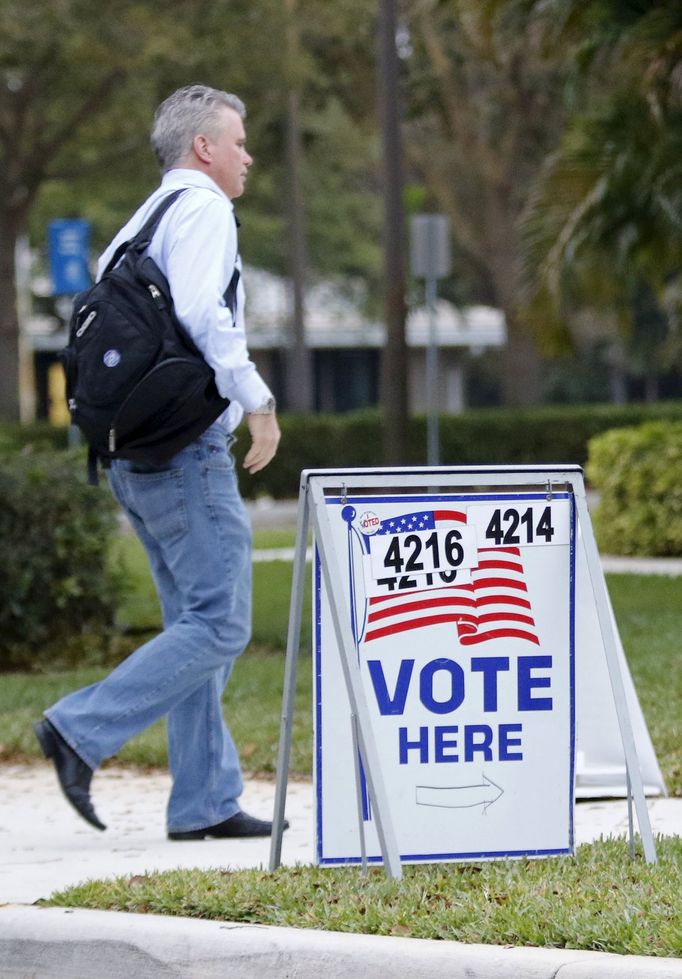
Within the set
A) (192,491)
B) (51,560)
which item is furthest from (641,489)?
(192,491)

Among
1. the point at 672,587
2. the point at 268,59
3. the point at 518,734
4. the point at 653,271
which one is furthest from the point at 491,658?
the point at 268,59

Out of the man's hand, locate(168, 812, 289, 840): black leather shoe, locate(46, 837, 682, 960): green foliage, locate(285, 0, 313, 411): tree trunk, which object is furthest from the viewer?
locate(285, 0, 313, 411): tree trunk

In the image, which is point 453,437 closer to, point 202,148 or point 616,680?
point 202,148

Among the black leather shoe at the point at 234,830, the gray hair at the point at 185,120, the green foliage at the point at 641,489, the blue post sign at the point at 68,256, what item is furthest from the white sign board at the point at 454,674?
the blue post sign at the point at 68,256

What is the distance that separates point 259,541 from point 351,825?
13.8 m

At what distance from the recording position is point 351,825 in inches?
166

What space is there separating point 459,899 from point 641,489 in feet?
38.2

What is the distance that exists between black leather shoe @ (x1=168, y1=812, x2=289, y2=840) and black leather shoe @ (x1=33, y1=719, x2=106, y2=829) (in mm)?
416

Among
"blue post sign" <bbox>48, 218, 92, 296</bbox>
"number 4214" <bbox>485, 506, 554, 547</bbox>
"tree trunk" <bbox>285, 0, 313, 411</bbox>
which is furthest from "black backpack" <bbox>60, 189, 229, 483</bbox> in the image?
"tree trunk" <bbox>285, 0, 313, 411</bbox>

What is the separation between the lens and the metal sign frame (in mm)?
4090

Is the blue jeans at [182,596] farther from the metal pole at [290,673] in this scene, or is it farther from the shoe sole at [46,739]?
the metal pole at [290,673]

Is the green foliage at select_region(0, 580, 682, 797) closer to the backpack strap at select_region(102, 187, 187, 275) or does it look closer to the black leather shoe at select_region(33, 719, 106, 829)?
the black leather shoe at select_region(33, 719, 106, 829)

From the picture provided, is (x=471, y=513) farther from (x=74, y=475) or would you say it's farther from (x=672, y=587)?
(x=672, y=587)

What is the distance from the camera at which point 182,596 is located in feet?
16.3
